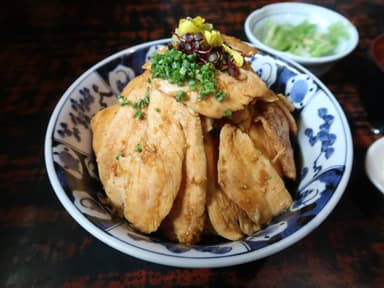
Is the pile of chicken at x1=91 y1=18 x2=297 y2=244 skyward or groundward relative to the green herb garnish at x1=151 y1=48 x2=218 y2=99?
groundward

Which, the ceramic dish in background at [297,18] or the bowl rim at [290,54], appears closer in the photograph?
the bowl rim at [290,54]

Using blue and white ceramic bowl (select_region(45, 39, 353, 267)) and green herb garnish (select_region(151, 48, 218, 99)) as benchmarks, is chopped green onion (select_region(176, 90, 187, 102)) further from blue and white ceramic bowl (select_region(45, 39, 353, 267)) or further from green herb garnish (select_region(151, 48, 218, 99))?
blue and white ceramic bowl (select_region(45, 39, 353, 267))

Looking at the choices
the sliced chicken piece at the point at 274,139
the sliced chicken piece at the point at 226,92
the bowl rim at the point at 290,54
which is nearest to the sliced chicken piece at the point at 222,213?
the sliced chicken piece at the point at 226,92

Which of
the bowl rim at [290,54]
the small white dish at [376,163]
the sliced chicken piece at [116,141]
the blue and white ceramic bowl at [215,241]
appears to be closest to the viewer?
the blue and white ceramic bowl at [215,241]

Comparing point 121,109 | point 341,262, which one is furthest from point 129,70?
point 341,262

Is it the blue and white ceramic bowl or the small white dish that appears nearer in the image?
the blue and white ceramic bowl

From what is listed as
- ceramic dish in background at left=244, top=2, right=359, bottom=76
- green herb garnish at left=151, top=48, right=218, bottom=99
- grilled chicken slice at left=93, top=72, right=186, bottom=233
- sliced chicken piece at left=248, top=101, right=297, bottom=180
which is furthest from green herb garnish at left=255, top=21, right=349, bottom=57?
grilled chicken slice at left=93, top=72, right=186, bottom=233

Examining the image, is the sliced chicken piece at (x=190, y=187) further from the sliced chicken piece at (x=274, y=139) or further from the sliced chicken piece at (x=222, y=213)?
the sliced chicken piece at (x=274, y=139)

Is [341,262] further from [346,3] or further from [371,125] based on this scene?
[346,3]

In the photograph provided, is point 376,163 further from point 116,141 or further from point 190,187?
point 116,141
